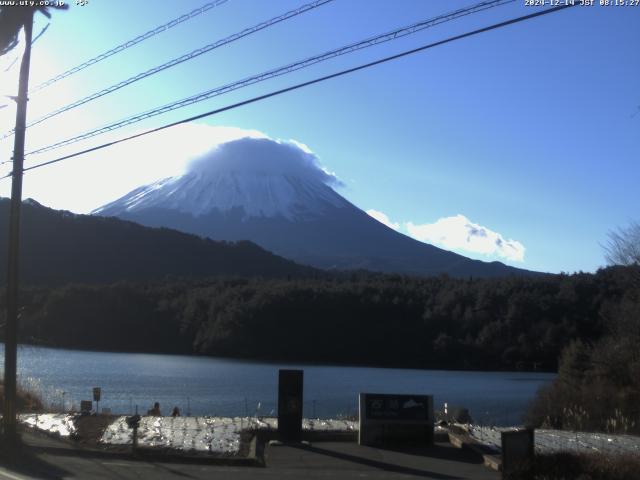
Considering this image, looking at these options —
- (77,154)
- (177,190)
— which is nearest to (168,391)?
(77,154)

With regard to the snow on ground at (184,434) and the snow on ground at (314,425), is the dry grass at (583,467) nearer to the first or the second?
the snow on ground at (184,434)

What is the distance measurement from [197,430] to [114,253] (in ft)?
294

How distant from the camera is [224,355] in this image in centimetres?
7494

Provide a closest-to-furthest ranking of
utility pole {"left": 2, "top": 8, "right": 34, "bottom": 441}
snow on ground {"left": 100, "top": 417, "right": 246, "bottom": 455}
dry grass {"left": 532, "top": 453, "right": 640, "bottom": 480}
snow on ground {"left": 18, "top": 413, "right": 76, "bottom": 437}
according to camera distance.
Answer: dry grass {"left": 532, "top": 453, "right": 640, "bottom": 480} → snow on ground {"left": 100, "top": 417, "right": 246, "bottom": 455} → utility pole {"left": 2, "top": 8, "right": 34, "bottom": 441} → snow on ground {"left": 18, "top": 413, "right": 76, "bottom": 437}

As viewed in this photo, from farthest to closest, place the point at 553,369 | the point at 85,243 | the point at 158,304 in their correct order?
the point at 85,243 < the point at 158,304 < the point at 553,369

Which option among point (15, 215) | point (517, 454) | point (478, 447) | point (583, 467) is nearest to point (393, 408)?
point (478, 447)

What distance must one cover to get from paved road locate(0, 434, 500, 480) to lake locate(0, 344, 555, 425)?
824cm

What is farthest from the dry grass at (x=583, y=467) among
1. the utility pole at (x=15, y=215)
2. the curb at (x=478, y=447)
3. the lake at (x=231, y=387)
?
the lake at (x=231, y=387)

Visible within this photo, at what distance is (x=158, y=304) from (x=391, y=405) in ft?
223

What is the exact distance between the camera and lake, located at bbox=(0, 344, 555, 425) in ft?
104

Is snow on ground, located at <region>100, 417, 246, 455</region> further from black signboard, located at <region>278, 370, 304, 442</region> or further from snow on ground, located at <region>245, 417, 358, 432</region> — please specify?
black signboard, located at <region>278, 370, 304, 442</region>

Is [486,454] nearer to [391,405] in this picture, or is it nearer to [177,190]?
[391,405]

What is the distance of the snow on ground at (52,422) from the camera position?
55.0 feet

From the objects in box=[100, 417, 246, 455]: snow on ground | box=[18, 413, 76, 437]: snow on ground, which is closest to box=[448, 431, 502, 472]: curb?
box=[100, 417, 246, 455]: snow on ground
